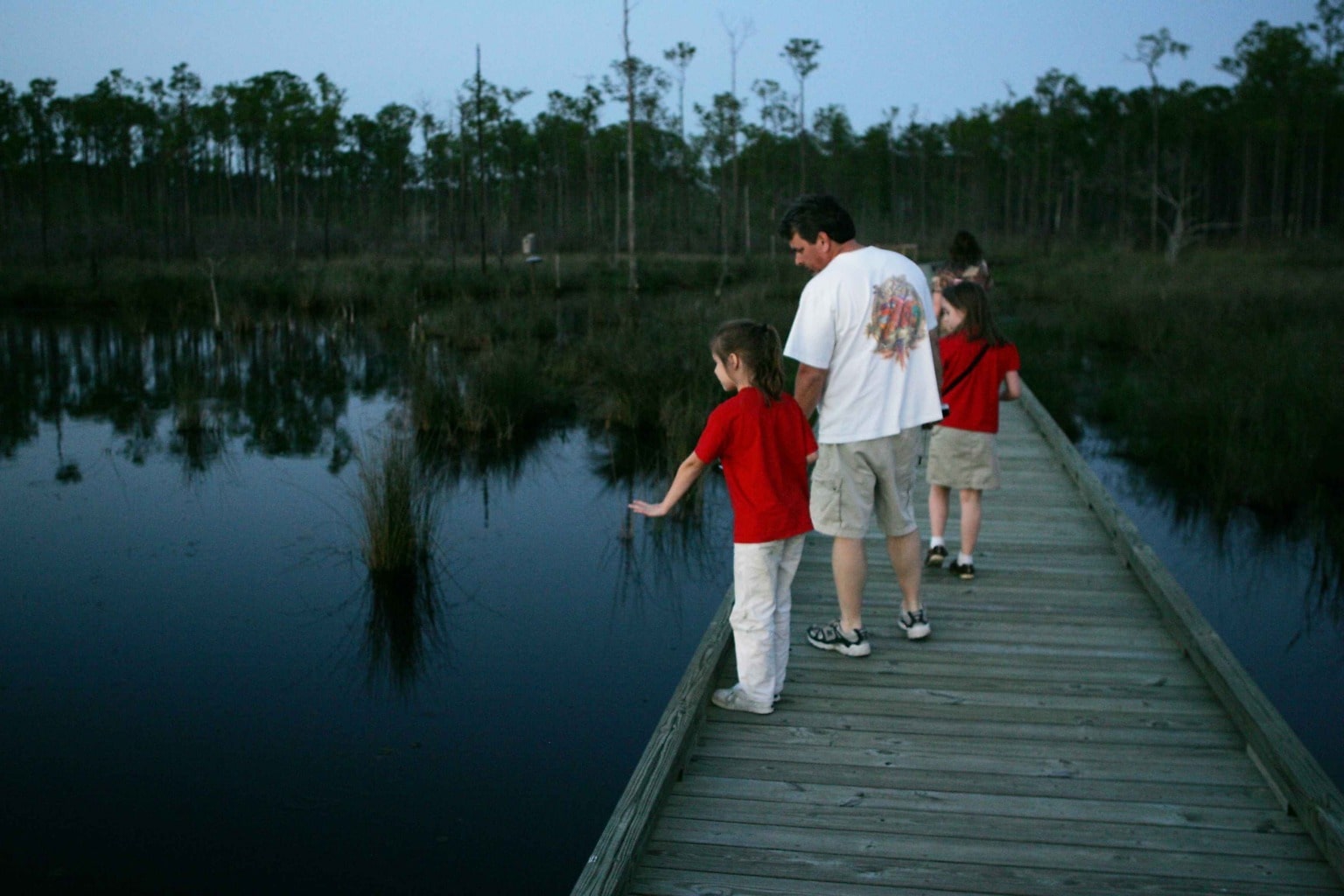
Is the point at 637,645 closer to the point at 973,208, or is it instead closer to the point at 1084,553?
the point at 1084,553

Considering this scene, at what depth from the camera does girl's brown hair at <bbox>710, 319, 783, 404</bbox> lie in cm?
355

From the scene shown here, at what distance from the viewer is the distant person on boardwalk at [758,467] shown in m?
3.51

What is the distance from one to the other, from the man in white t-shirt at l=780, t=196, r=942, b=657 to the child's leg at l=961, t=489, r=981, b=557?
50.5 inches

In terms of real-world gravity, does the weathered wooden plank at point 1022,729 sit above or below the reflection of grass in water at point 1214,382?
below

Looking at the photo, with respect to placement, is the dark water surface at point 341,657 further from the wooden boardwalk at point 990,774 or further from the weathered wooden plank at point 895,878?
the weathered wooden plank at point 895,878

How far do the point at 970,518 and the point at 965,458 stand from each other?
33cm

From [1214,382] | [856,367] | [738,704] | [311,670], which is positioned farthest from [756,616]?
[1214,382]

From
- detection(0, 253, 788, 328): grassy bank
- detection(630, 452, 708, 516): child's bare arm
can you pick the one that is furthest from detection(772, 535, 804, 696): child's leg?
detection(0, 253, 788, 328): grassy bank

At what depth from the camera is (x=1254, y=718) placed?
3.53 meters

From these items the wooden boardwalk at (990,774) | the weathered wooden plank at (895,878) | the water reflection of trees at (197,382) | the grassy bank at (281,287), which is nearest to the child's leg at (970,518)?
the wooden boardwalk at (990,774)

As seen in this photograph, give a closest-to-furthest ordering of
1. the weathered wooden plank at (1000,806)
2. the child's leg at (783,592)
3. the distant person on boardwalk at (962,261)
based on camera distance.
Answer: the weathered wooden plank at (1000,806) → the child's leg at (783,592) → the distant person on boardwalk at (962,261)

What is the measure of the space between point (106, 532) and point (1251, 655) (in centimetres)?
738

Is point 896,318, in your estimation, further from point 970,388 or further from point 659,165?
point 659,165

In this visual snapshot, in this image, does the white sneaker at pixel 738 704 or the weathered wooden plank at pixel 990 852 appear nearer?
the weathered wooden plank at pixel 990 852
